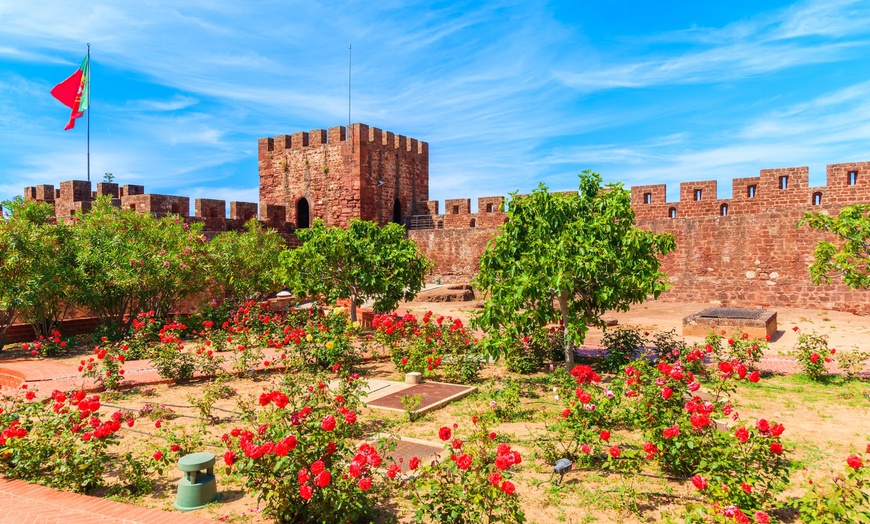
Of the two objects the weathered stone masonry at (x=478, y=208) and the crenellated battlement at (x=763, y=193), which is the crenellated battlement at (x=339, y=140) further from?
the crenellated battlement at (x=763, y=193)

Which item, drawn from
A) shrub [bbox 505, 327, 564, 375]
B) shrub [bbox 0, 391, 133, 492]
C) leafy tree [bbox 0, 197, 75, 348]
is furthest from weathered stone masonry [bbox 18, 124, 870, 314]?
shrub [bbox 0, 391, 133, 492]

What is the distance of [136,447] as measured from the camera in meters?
5.96

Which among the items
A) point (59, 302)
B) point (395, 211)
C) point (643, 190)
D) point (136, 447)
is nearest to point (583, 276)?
point (136, 447)

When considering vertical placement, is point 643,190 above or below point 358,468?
above

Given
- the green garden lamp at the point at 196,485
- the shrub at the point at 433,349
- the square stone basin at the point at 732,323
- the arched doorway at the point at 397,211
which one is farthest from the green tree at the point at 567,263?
the arched doorway at the point at 397,211

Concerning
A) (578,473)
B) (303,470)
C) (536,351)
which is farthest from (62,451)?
(536,351)

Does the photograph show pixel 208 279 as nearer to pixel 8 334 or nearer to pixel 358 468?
pixel 8 334

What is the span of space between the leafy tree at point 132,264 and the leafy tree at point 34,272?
1.15 ft

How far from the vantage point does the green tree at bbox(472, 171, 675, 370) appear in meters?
8.24

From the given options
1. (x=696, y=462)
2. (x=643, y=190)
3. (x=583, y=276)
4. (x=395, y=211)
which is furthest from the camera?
(x=395, y=211)

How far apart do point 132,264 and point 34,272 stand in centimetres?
176

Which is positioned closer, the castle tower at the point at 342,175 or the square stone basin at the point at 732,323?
the square stone basin at the point at 732,323

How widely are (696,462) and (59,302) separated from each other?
1368cm

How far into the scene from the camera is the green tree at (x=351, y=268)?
1284 centimetres
